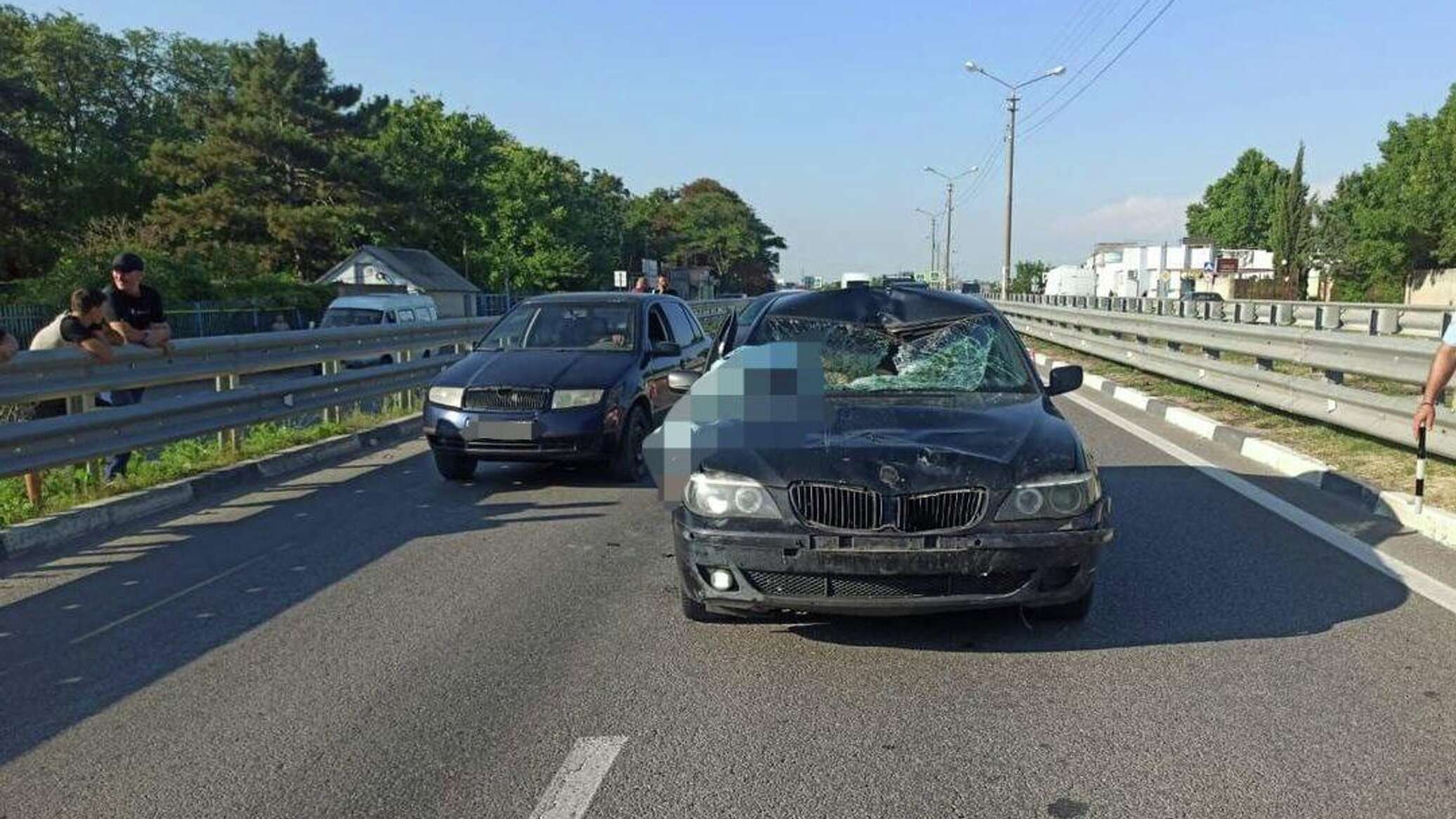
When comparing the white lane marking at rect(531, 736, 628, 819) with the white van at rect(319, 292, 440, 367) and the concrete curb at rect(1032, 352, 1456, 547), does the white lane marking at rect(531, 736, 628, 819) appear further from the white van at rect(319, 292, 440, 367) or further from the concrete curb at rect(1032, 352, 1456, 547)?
the white van at rect(319, 292, 440, 367)

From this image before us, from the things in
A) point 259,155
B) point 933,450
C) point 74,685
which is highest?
point 259,155

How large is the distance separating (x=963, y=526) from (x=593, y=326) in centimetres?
572

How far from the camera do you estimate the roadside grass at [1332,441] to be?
7316 mm

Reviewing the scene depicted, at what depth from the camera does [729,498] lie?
4.10m

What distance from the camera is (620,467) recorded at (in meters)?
8.33

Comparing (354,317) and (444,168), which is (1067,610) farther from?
(444,168)

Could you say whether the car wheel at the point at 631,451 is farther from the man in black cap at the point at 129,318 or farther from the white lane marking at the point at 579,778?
the white lane marking at the point at 579,778

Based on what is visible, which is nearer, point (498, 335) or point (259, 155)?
point (498, 335)

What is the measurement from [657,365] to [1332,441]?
622 cm

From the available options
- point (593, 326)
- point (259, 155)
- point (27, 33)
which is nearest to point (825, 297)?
point (593, 326)

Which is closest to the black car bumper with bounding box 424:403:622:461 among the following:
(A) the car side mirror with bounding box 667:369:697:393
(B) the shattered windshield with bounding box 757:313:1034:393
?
(A) the car side mirror with bounding box 667:369:697:393

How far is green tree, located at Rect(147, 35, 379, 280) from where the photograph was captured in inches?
1949

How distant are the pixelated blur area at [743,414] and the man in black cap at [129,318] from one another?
504 centimetres

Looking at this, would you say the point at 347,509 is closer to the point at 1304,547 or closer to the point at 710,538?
the point at 710,538
